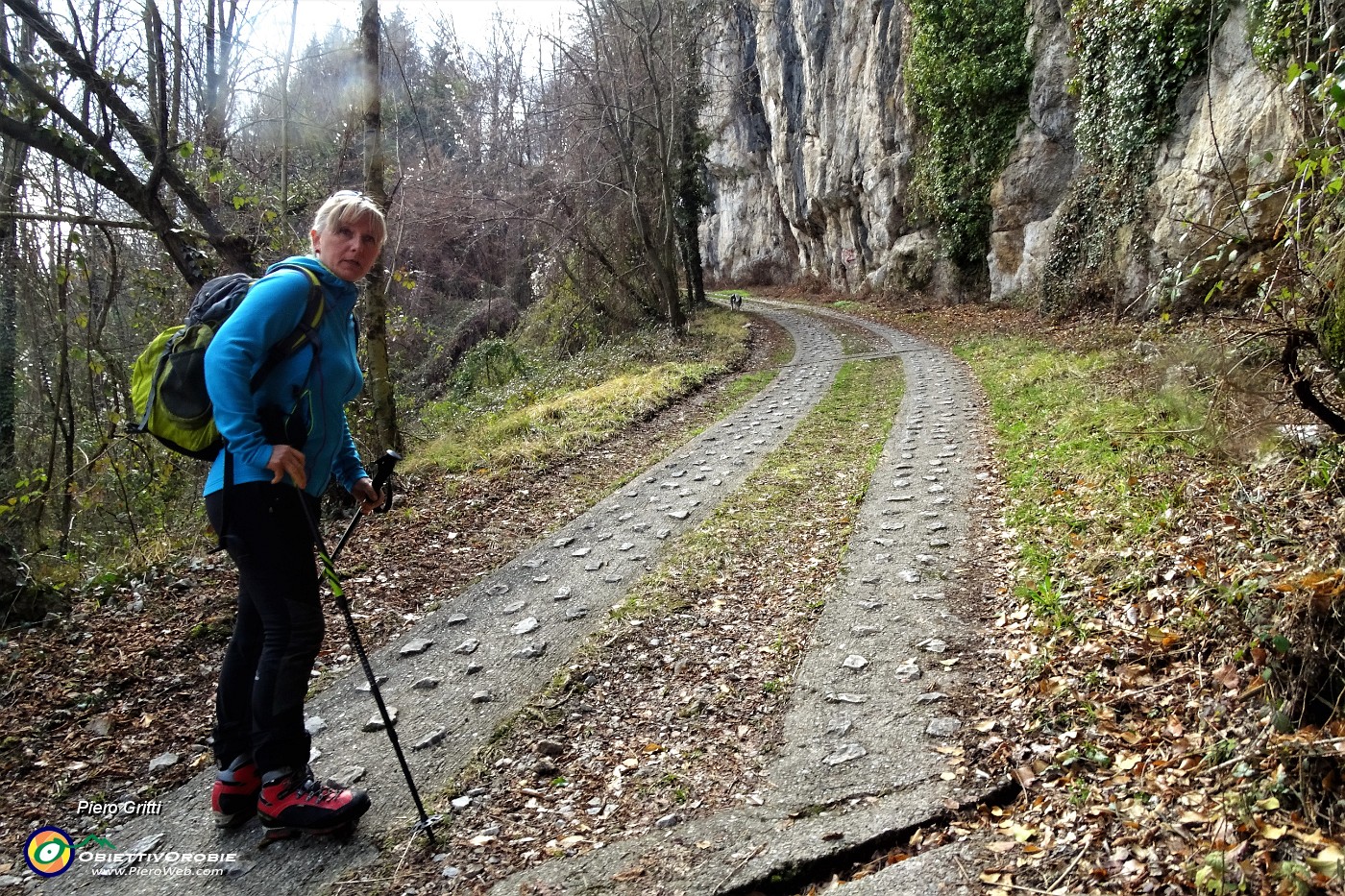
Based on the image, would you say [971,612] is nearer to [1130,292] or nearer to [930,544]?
[930,544]

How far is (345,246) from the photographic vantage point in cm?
312

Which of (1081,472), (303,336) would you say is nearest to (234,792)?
(303,336)

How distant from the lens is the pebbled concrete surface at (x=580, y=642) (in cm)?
297

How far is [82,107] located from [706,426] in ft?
26.7

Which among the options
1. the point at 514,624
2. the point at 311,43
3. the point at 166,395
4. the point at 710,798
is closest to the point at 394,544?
the point at 514,624

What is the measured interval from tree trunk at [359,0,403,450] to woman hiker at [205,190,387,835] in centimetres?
530

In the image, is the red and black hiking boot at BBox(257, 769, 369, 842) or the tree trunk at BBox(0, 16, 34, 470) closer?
the red and black hiking boot at BBox(257, 769, 369, 842)

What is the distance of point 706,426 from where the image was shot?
38.0 feet

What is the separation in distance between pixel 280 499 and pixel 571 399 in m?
10.4

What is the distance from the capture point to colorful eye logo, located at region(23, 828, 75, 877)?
10.3 feet

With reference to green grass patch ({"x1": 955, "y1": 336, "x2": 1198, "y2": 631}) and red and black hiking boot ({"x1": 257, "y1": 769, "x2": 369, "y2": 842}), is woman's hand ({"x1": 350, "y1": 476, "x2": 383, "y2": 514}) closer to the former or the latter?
red and black hiking boot ({"x1": 257, "y1": 769, "x2": 369, "y2": 842})

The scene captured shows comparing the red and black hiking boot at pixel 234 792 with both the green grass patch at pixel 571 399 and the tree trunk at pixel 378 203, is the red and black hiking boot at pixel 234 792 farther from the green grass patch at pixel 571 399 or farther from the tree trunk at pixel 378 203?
the green grass patch at pixel 571 399

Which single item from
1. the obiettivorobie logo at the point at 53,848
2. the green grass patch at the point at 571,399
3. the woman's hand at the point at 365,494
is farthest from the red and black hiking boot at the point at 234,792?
the green grass patch at the point at 571,399

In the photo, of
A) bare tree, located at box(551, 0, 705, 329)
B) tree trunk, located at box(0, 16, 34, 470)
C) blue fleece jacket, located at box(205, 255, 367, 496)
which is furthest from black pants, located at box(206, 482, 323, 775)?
bare tree, located at box(551, 0, 705, 329)
